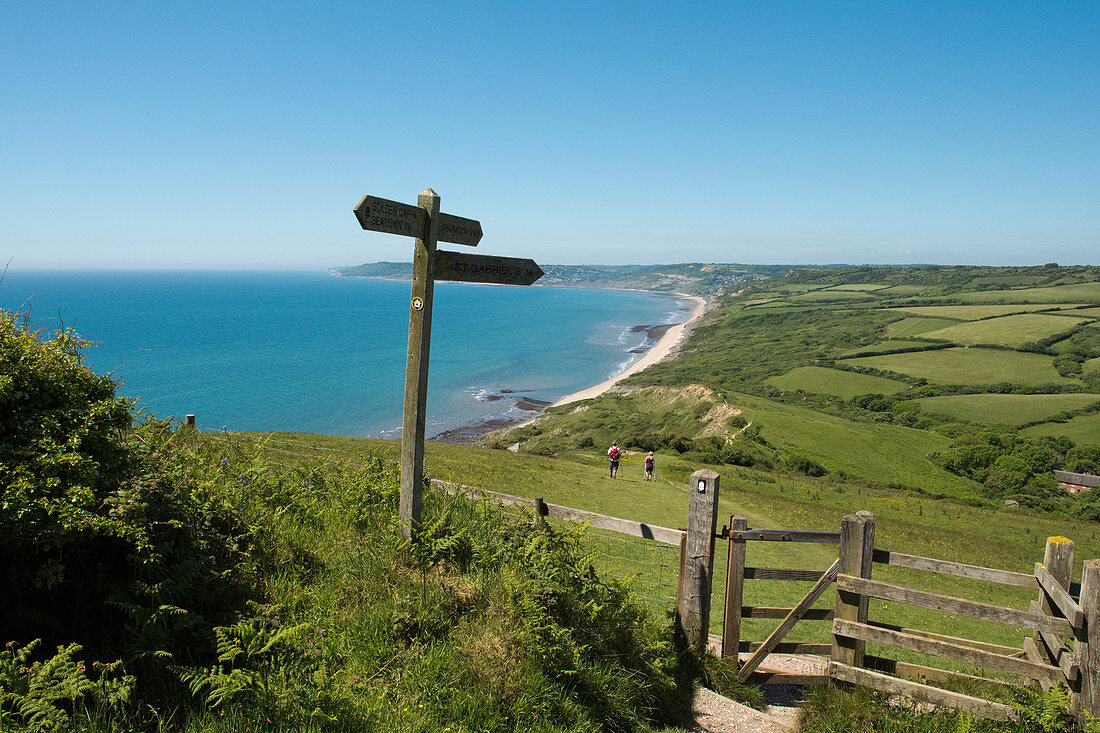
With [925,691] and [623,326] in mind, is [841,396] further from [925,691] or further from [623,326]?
[623,326]

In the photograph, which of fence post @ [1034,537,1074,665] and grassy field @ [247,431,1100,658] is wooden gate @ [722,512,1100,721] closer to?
fence post @ [1034,537,1074,665]

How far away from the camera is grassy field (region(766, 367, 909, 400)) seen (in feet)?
255

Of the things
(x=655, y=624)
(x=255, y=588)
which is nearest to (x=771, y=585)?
(x=655, y=624)

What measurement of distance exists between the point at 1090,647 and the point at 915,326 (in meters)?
140

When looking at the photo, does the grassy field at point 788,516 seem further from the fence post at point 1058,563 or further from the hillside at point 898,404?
the hillside at point 898,404

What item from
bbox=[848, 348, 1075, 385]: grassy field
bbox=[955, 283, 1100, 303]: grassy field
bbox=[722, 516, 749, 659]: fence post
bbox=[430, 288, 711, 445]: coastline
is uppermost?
bbox=[955, 283, 1100, 303]: grassy field

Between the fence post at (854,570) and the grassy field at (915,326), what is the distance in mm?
127709

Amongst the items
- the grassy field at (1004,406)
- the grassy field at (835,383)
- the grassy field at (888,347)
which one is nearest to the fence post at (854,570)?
the grassy field at (1004,406)

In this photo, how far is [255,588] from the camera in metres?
4.79

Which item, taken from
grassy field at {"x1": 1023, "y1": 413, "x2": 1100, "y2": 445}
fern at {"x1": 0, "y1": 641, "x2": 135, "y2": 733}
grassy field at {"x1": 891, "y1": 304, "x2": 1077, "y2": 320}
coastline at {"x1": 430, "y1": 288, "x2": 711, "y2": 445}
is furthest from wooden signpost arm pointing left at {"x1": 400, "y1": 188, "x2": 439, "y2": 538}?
grassy field at {"x1": 891, "y1": 304, "x2": 1077, "y2": 320}

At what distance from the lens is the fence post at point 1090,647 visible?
4988 millimetres

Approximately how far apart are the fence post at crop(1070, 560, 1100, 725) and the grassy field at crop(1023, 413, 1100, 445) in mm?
65212

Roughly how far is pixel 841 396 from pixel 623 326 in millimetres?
104810

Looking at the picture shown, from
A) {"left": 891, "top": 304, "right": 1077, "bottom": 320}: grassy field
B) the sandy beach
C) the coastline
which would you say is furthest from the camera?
{"left": 891, "top": 304, "right": 1077, "bottom": 320}: grassy field
